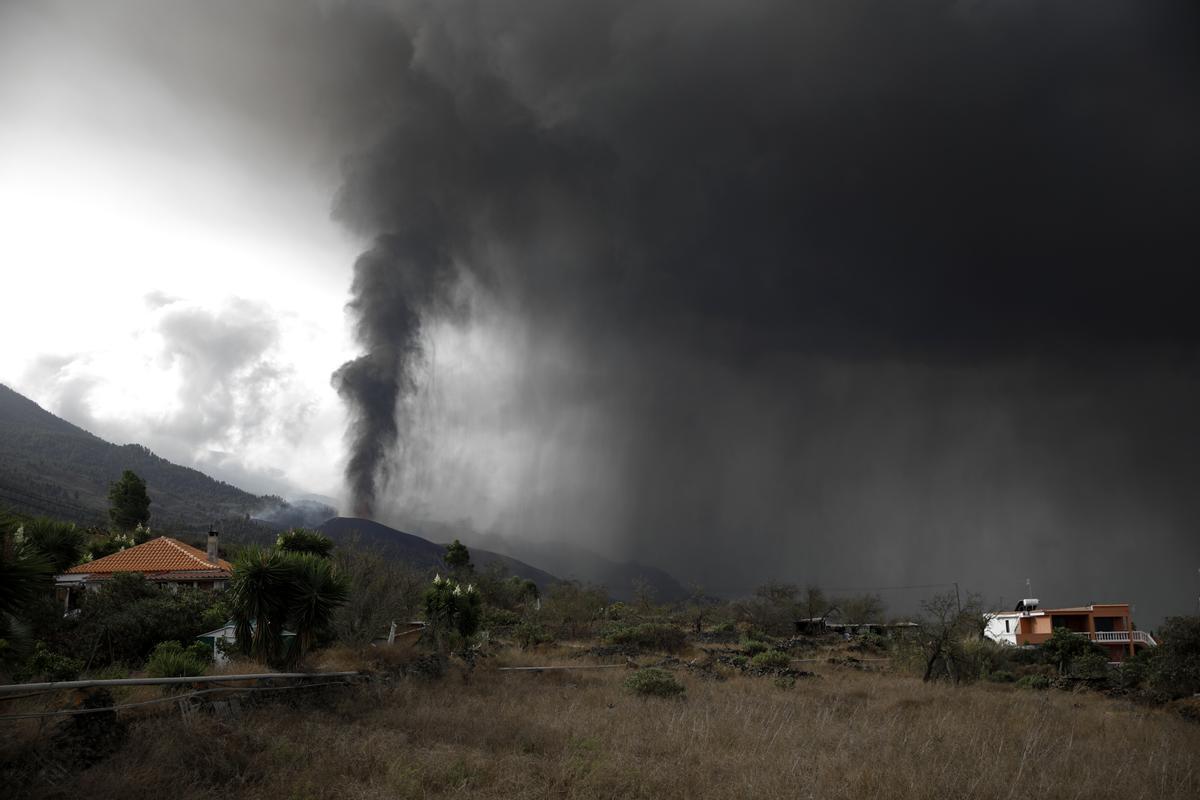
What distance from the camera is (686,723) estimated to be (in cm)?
1268

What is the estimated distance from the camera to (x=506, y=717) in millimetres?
13453

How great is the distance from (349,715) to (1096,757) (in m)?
13.4

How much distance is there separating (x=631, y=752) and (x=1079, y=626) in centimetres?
7644

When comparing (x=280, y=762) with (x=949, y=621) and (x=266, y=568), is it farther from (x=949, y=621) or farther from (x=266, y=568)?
(x=949, y=621)

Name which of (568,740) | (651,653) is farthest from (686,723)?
(651,653)

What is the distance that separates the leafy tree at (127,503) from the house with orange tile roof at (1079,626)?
80.9 m

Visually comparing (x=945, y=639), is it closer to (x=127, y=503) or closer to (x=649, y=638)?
(x=649, y=638)

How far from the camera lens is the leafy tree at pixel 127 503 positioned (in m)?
63.2

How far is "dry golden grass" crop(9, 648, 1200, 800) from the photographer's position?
26.6ft

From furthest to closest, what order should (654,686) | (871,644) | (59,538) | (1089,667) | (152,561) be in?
(871,644), (152,561), (1089,667), (59,538), (654,686)

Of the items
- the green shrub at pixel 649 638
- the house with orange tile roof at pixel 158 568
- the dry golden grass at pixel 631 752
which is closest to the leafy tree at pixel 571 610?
the green shrub at pixel 649 638

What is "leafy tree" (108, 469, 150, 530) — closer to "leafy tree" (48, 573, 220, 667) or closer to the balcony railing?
"leafy tree" (48, 573, 220, 667)

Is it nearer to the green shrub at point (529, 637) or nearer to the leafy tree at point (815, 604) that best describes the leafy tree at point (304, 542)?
the green shrub at point (529, 637)

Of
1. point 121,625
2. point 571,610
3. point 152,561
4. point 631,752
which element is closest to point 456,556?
point 571,610
